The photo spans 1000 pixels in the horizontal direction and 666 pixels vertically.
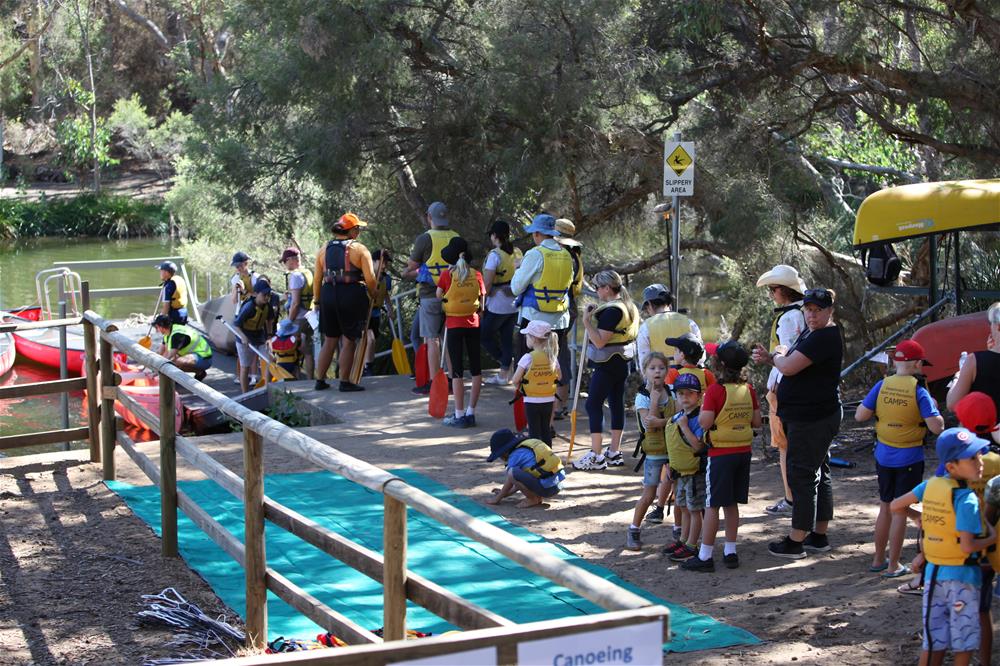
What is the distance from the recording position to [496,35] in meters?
12.4

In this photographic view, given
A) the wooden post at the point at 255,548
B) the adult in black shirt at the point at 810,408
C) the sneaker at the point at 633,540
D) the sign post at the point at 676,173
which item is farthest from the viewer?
the sign post at the point at 676,173

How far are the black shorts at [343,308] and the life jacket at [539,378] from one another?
344 cm

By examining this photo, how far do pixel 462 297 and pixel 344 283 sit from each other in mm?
1688

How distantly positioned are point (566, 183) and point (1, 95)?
44.8 m

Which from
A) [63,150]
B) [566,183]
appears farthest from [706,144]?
[63,150]

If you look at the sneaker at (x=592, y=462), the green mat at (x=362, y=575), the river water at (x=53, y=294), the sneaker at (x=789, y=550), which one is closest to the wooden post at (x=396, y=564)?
the green mat at (x=362, y=575)

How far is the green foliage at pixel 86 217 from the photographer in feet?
144

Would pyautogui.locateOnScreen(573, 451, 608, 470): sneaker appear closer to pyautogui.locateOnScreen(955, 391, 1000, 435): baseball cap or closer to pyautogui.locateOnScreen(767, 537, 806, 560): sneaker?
pyautogui.locateOnScreen(767, 537, 806, 560): sneaker

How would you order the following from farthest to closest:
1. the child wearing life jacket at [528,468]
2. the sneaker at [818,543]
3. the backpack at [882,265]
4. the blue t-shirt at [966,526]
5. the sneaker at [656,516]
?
the backpack at [882,265] → the child wearing life jacket at [528,468] → the sneaker at [656,516] → the sneaker at [818,543] → the blue t-shirt at [966,526]

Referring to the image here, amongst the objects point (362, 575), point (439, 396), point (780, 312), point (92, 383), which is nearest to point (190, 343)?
point (439, 396)

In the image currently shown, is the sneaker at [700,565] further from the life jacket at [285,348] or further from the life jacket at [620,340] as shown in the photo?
the life jacket at [285,348]

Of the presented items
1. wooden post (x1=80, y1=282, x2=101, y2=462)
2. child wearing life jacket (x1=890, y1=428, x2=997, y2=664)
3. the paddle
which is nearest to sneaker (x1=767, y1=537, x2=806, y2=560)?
child wearing life jacket (x1=890, y1=428, x2=997, y2=664)

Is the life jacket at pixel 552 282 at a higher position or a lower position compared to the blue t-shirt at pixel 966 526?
higher

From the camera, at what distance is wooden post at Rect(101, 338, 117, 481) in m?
8.62
